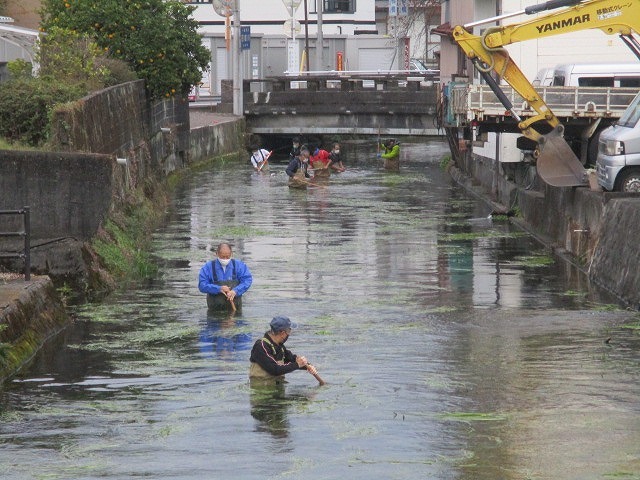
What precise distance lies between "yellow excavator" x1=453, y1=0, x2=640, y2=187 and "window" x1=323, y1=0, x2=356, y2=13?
5469 centimetres

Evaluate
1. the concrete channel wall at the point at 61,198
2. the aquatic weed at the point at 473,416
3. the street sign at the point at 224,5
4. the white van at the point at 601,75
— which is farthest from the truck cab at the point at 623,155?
the street sign at the point at 224,5

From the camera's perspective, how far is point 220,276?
746 inches

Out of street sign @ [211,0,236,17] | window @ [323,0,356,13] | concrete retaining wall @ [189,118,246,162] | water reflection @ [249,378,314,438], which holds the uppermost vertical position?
window @ [323,0,356,13]

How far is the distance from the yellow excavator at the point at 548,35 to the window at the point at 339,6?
54.7m

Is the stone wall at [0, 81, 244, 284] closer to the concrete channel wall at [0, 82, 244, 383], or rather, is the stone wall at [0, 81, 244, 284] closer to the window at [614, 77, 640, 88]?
the concrete channel wall at [0, 82, 244, 383]

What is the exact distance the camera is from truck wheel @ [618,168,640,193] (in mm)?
23828

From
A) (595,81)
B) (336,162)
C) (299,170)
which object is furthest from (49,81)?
(336,162)

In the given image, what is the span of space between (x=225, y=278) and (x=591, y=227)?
7.78 meters

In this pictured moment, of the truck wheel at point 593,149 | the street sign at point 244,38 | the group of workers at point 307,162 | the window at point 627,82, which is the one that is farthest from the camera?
the street sign at point 244,38

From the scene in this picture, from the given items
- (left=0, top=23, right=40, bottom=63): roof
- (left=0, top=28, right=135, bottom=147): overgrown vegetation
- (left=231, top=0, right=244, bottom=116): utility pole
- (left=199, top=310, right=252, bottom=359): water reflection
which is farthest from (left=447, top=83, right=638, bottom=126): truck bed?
(left=231, top=0, right=244, bottom=116): utility pole

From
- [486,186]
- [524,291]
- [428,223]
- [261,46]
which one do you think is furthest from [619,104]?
[261,46]

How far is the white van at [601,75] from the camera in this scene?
1235 inches

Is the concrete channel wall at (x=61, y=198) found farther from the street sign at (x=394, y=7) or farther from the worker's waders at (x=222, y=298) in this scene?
the street sign at (x=394, y=7)

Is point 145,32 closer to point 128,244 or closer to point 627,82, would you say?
point 627,82
